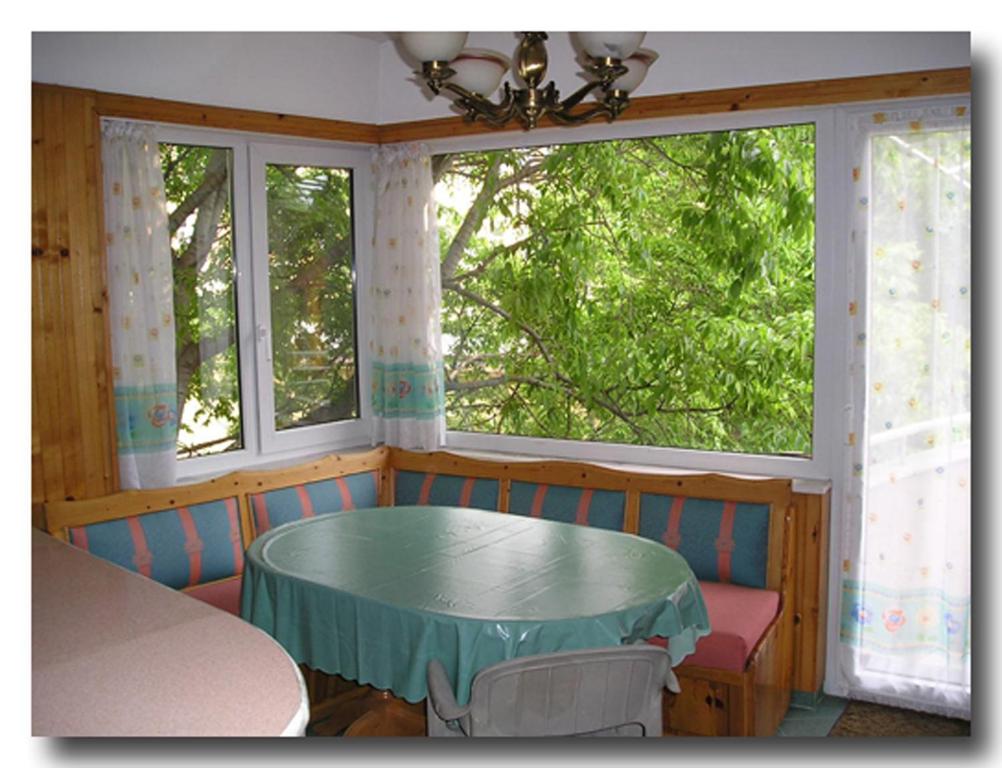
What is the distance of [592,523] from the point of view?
11.1ft

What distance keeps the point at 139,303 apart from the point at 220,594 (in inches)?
37.7

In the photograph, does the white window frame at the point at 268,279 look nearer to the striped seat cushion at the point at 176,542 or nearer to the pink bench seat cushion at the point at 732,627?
the striped seat cushion at the point at 176,542

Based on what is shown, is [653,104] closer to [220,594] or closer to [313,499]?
[313,499]

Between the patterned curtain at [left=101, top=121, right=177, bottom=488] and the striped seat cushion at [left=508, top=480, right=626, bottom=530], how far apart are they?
1198 mm

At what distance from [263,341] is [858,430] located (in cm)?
210

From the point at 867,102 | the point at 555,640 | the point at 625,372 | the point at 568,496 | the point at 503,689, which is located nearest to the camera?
the point at 503,689

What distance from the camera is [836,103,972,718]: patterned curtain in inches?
111

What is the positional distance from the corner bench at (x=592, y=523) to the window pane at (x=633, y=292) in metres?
0.44

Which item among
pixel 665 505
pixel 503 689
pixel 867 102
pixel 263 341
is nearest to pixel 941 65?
pixel 867 102

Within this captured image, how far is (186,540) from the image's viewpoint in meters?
3.16

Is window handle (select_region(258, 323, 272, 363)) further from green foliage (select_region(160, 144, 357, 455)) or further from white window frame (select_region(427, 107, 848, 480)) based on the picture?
white window frame (select_region(427, 107, 848, 480))

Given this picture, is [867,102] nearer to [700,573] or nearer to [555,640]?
[700,573]

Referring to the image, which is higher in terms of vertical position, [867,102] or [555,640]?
[867,102]
